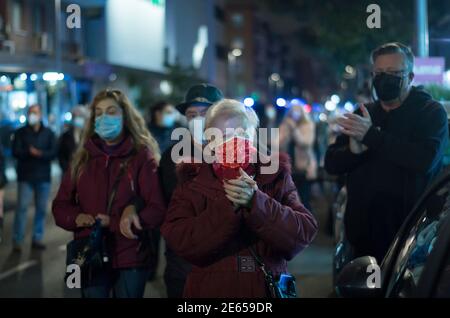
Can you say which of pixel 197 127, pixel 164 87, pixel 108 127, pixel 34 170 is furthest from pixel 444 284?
pixel 164 87

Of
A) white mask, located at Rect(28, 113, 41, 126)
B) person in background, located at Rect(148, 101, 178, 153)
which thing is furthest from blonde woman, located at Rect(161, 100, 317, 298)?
white mask, located at Rect(28, 113, 41, 126)

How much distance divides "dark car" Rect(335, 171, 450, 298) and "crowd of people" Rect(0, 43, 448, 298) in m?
0.32

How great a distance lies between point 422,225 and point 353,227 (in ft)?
4.60

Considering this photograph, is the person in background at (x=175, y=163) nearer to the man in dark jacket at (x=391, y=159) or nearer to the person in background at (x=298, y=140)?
the man in dark jacket at (x=391, y=159)

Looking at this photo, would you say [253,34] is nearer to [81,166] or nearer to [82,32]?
[82,32]

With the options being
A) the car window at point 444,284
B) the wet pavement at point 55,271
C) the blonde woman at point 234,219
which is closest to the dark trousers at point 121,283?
the blonde woman at point 234,219

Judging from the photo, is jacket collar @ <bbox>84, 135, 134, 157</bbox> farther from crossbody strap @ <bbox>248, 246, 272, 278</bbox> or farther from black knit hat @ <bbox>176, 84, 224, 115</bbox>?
crossbody strap @ <bbox>248, 246, 272, 278</bbox>

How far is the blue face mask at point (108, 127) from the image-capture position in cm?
528

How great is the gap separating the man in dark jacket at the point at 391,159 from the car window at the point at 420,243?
44.9 inches

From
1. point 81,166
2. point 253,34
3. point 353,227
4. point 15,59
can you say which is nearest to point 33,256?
point 81,166

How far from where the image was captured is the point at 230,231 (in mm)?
3346

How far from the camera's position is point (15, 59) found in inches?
1007

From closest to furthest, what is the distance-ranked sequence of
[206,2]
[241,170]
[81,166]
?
[241,170], [81,166], [206,2]

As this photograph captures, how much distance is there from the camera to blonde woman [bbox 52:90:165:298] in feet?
16.5
